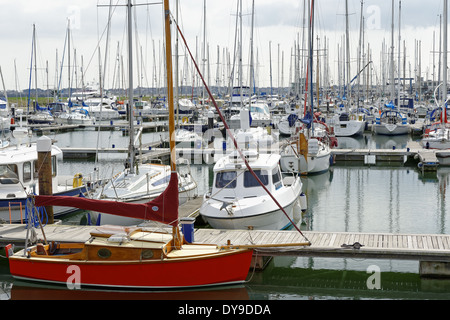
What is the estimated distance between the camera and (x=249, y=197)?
56.8 ft

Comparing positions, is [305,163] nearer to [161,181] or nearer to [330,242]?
[161,181]

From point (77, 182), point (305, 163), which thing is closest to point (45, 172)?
point (77, 182)

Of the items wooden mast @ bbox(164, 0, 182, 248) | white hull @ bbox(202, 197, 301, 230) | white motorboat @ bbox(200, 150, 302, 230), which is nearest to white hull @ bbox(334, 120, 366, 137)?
white motorboat @ bbox(200, 150, 302, 230)

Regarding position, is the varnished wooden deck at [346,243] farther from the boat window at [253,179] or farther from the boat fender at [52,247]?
the boat fender at [52,247]

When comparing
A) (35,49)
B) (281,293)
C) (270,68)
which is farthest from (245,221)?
(270,68)

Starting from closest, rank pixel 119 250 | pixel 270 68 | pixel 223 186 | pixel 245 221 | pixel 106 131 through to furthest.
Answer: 1. pixel 119 250
2. pixel 245 221
3. pixel 223 186
4. pixel 106 131
5. pixel 270 68

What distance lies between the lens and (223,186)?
1780cm

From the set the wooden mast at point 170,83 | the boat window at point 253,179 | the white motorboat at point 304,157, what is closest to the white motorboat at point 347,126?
the white motorboat at point 304,157

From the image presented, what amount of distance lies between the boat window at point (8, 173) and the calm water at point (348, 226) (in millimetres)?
2647

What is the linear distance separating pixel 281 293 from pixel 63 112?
58357 millimetres

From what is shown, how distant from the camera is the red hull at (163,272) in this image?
12.5 meters

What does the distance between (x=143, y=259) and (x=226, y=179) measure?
5.80m

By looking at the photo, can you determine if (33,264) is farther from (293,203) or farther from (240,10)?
(240,10)

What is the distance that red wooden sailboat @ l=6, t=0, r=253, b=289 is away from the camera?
12477 mm
